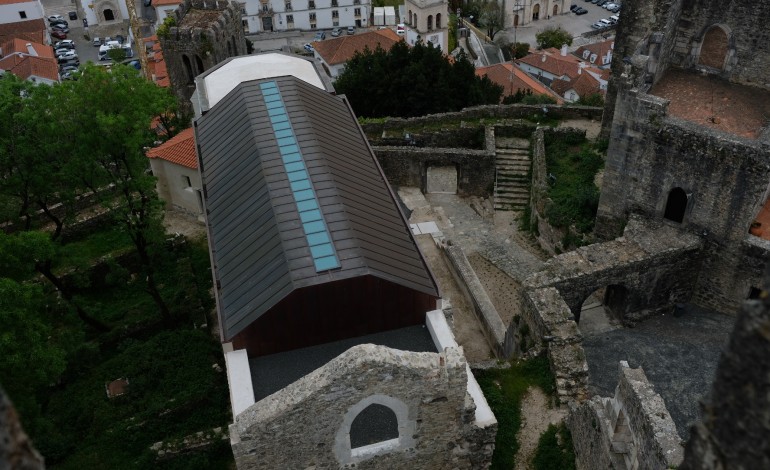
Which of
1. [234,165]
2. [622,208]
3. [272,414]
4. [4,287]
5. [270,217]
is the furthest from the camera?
[622,208]

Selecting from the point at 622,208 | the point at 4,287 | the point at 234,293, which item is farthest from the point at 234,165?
the point at 622,208

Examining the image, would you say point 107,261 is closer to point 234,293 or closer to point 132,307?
point 132,307

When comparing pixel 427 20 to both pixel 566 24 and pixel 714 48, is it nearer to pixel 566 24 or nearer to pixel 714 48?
pixel 566 24

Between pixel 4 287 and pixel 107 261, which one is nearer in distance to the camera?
pixel 4 287

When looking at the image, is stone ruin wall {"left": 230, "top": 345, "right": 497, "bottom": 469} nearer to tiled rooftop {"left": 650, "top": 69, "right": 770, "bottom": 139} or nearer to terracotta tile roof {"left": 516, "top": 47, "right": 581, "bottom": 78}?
tiled rooftop {"left": 650, "top": 69, "right": 770, "bottom": 139}

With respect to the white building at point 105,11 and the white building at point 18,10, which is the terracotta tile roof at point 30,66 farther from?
the white building at point 105,11
